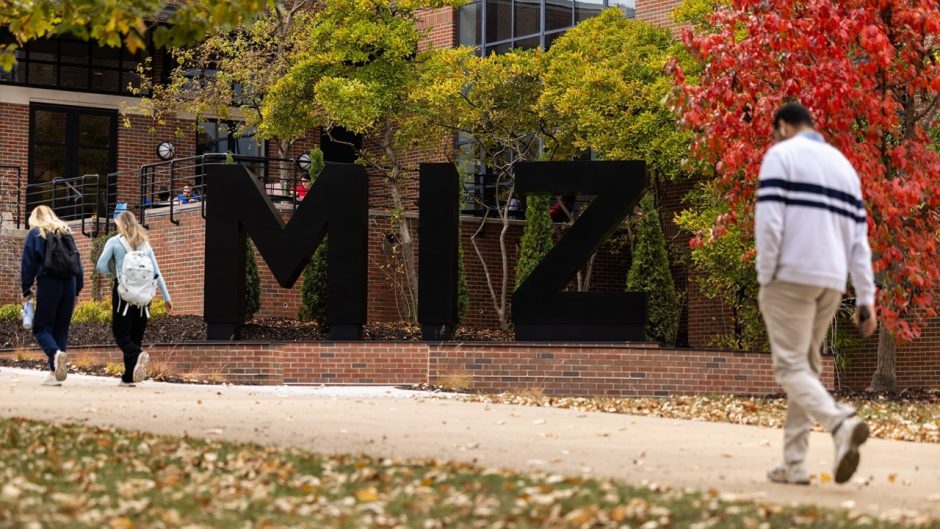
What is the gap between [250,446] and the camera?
9.84 m

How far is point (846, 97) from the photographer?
623 inches

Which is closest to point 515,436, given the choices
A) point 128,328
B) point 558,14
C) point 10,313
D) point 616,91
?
point 128,328

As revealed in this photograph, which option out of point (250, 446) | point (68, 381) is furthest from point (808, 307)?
point (68, 381)

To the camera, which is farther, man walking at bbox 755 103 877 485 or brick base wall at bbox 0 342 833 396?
brick base wall at bbox 0 342 833 396

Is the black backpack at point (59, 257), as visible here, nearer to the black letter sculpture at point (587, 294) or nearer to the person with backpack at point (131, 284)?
the person with backpack at point (131, 284)

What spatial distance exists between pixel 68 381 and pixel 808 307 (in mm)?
9812

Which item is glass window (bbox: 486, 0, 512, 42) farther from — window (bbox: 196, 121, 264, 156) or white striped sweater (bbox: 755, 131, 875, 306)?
white striped sweater (bbox: 755, 131, 875, 306)

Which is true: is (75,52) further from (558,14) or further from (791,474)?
(791,474)

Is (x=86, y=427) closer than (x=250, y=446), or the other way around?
(x=250, y=446)

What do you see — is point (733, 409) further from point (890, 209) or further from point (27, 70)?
point (27, 70)

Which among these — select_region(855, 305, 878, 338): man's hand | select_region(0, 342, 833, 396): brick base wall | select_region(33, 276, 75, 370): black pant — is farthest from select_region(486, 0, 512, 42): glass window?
select_region(855, 305, 878, 338): man's hand

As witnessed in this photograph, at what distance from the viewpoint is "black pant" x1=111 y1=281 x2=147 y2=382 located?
14977mm

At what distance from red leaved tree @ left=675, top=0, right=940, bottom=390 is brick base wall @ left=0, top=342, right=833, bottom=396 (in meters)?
1.80

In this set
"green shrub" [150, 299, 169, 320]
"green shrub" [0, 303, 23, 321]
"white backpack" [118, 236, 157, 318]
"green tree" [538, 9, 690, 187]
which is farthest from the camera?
"green shrub" [0, 303, 23, 321]
